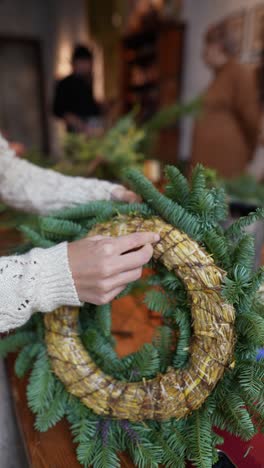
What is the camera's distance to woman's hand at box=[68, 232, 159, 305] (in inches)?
17.5

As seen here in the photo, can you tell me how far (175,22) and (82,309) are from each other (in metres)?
3.51

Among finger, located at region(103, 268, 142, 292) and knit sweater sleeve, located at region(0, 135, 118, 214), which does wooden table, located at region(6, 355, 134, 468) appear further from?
knit sweater sleeve, located at region(0, 135, 118, 214)

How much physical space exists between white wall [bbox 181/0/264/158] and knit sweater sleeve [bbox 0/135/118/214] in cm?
293

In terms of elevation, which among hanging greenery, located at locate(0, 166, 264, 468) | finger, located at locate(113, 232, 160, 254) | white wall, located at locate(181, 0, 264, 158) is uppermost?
white wall, located at locate(181, 0, 264, 158)

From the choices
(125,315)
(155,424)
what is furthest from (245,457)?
(125,315)

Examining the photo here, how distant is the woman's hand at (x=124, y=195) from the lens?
0.63 metres

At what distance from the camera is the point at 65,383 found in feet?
1.73

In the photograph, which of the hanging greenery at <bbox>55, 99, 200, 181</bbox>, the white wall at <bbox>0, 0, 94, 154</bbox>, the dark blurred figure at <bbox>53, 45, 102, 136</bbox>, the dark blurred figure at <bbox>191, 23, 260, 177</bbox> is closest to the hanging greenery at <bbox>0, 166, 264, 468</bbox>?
the hanging greenery at <bbox>55, 99, 200, 181</bbox>

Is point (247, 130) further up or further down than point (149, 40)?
further down

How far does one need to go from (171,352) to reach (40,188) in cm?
42

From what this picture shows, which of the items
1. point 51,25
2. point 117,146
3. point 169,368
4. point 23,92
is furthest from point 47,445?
point 51,25

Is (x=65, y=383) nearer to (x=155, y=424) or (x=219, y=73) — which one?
(x=155, y=424)

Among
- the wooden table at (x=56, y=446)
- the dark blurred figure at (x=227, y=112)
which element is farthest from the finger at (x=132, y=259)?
the dark blurred figure at (x=227, y=112)

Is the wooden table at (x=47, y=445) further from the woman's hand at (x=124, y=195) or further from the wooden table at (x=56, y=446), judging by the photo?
the woman's hand at (x=124, y=195)
